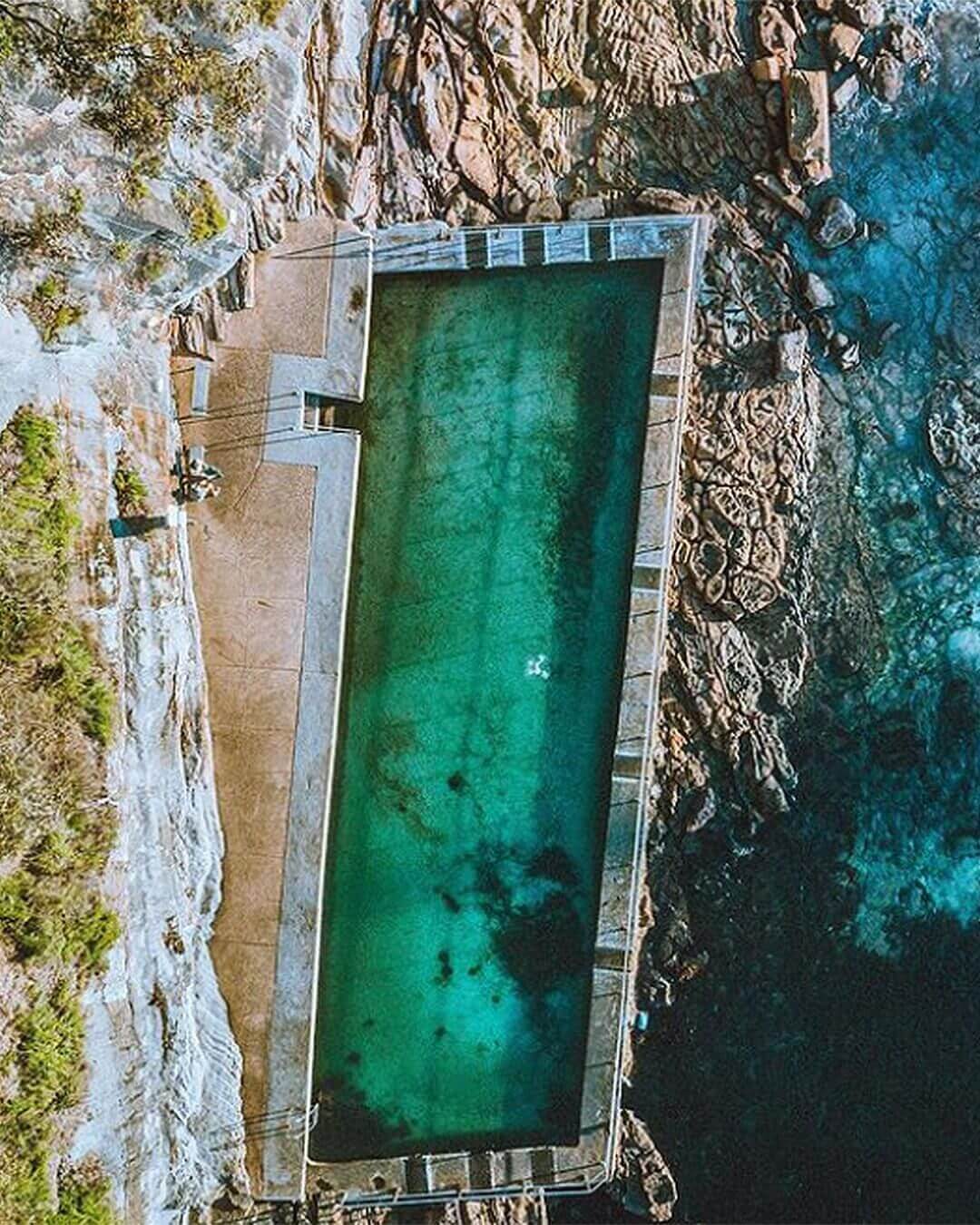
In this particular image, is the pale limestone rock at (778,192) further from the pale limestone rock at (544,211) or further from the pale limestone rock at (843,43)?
the pale limestone rock at (544,211)

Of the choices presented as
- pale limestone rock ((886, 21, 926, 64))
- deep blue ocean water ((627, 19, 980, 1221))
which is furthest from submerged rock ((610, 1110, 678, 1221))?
pale limestone rock ((886, 21, 926, 64))

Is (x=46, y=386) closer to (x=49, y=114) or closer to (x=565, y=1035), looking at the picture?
(x=49, y=114)

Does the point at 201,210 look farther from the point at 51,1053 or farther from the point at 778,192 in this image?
the point at 51,1053

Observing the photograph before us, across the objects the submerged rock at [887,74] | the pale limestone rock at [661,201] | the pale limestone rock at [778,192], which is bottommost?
the pale limestone rock at [661,201]

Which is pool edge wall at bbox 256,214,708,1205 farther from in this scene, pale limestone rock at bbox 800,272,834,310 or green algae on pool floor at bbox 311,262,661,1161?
pale limestone rock at bbox 800,272,834,310

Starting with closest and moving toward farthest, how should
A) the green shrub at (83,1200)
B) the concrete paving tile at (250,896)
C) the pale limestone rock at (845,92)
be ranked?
the green shrub at (83,1200) → the concrete paving tile at (250,896) → the pale limestone rock at (845,92)

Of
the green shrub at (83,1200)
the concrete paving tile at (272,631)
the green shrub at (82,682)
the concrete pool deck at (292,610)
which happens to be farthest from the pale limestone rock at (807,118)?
the green shrub at (83,1200)

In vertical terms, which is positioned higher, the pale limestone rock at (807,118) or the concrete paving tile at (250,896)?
the pale limestone rock at (807,118)

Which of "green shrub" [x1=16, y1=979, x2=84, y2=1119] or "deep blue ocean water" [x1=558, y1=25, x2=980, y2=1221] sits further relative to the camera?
"deep blue ocean water" [x1=558, y1=25, x2=980, y2=1221]
